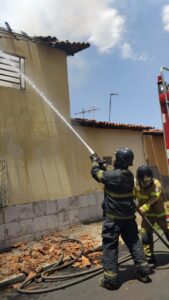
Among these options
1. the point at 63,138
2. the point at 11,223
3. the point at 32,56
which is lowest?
the point at 11,223

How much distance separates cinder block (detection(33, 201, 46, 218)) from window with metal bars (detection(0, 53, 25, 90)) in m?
2.85

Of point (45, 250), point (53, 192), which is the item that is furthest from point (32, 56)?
point (45, 250)

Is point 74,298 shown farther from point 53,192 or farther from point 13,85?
point 13,85

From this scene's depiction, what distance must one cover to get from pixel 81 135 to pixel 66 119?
873 millimetres

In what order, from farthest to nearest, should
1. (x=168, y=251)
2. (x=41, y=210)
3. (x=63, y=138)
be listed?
(x=63, y=138) → (x=41, y=210) → (x=168, y=251)

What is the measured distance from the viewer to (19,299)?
532 centimetres

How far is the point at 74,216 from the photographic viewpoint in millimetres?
10039

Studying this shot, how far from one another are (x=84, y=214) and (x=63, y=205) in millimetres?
911

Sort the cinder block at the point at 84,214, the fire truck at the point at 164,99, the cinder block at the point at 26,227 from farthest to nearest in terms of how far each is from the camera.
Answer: the cinder block at the point at 84,214 < the cinder block at the point at 26,227 < the fire truck at the point at 164,99

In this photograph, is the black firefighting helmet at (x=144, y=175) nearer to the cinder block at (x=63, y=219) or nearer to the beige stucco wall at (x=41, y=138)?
the beige stucco wall at (x=41, y=138)

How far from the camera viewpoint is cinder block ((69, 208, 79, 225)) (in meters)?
9.93

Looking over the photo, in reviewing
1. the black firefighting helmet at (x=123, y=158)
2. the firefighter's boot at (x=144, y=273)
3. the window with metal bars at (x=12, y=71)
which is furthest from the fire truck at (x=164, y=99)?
the window with metal bars at (x=12, y=71)

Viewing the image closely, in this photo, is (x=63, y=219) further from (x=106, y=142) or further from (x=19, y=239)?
(x=106, y=142)

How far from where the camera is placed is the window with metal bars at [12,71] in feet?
29.5
